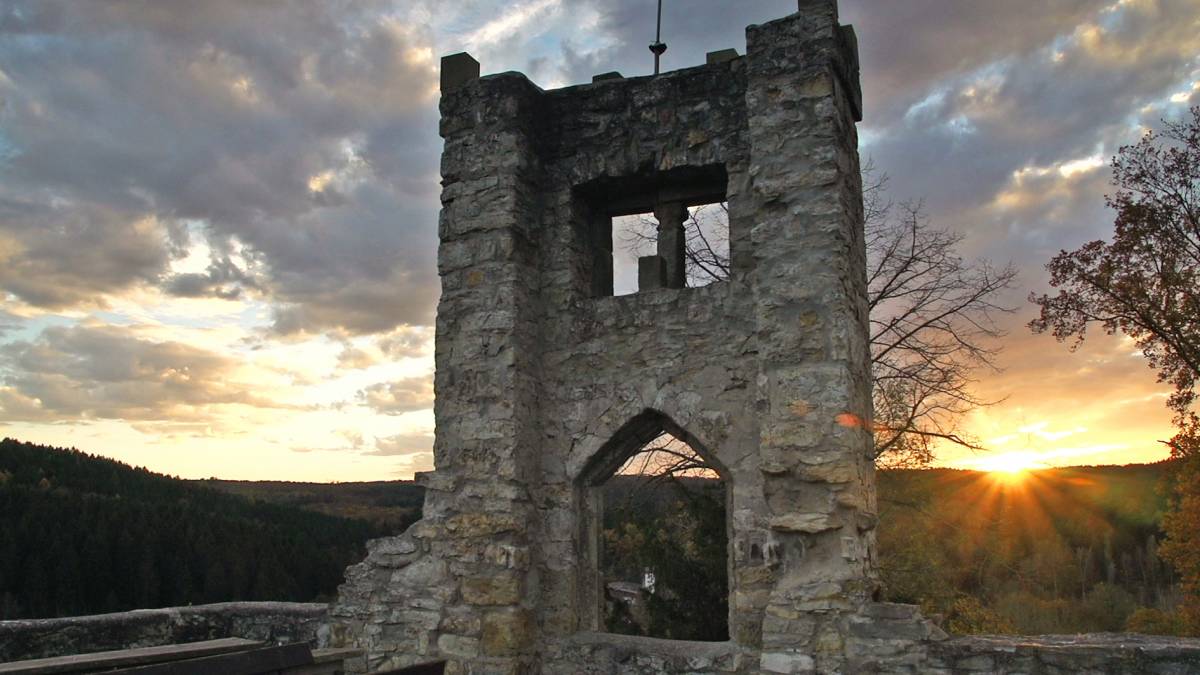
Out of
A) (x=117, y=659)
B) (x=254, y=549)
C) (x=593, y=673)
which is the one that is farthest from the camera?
(x=254, y=549)

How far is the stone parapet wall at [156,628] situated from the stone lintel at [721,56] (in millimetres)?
5434

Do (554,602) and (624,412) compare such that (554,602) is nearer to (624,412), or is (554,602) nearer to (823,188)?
(624,412)

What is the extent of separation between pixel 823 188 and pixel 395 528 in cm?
1676

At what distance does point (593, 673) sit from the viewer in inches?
233

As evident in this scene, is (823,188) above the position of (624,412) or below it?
above

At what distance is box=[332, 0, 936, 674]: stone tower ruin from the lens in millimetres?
5324

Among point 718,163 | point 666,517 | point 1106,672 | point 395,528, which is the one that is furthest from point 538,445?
point 395,528

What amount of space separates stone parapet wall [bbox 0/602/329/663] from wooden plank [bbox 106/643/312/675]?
12.3ft

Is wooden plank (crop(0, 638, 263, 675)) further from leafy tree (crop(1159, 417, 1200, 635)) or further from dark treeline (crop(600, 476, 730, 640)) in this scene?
leafy tree (crop(1159, 417, 1200, 635))

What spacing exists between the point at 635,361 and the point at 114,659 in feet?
11.5

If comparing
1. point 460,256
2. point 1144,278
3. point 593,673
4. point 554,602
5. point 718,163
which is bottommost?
point 593,673

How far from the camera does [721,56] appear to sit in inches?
253

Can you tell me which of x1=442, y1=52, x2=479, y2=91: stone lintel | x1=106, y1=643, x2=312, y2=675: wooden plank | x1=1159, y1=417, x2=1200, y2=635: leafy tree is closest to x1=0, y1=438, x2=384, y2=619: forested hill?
x1=442, y1=52, x2=479, y2=91: stone lintel

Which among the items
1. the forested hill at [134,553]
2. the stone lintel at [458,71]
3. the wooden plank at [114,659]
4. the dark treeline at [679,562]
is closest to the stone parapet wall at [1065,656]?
the wooden plank at [114,659]
